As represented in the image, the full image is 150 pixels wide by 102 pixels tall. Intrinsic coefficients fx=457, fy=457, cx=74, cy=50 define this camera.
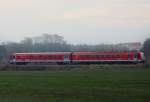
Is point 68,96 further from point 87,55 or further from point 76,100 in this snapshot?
point 87,55

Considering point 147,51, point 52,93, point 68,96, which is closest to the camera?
point 68,96

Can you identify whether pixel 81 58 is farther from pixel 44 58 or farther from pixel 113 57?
pixel 44 58

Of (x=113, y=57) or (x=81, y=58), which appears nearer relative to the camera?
(x=113, y=57)

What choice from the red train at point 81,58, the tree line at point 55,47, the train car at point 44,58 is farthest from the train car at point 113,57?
the tree line at point 55,47

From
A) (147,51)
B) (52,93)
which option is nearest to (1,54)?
(147,51)

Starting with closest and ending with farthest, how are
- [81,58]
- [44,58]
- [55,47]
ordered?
[81,58] < [44,58] < [55,47]

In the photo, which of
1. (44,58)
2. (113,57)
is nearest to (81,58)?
(113,57)

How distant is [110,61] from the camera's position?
80500mm

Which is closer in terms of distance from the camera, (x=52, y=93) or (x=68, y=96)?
(x=68, y=96)

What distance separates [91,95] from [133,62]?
57.3m

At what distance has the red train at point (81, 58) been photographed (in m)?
80.1

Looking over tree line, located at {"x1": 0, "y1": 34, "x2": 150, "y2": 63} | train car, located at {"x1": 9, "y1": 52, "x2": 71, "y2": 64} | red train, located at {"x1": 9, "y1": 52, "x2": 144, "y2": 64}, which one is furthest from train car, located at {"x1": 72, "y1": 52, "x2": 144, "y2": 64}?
tree line, located at {"x1": 0, "y1": 34, "x2": 150, "y2": 63}

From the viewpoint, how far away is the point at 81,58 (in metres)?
81.9

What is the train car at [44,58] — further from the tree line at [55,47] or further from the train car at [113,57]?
the tree line at [55,47]
